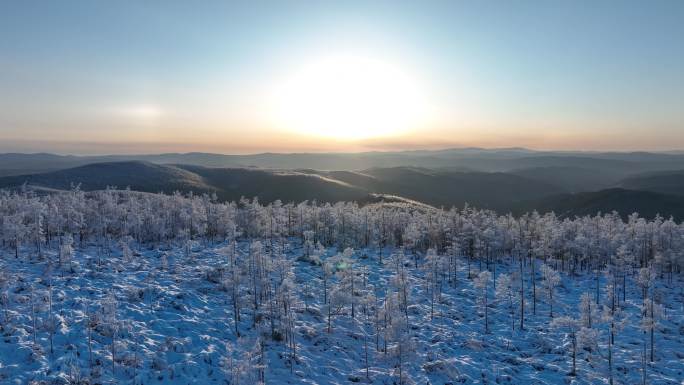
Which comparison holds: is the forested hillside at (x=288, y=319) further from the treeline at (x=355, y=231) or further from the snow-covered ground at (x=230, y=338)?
the treeline at (x=355, y=231)

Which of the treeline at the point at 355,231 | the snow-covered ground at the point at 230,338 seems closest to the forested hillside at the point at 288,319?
the snow-covered ground at the point at 230,338

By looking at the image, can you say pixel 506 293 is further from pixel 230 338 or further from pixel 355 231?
pixel 355 231

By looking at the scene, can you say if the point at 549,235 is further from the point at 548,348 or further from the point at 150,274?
the point at 150,274

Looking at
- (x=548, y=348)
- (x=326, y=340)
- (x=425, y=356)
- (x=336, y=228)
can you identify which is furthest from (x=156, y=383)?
(x=336, y=228)

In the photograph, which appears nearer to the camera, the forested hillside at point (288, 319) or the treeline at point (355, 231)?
the forested hillside at point (288, 319)

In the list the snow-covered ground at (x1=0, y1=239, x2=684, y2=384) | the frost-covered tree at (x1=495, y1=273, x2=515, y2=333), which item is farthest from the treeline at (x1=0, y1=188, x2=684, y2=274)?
the snow-covered ground at (x1=0, y1=239, x2=684, y2=384)

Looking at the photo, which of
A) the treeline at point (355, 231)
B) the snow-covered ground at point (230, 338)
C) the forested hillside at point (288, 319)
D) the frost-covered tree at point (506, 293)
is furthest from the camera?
the treeline at point (355, 231)
